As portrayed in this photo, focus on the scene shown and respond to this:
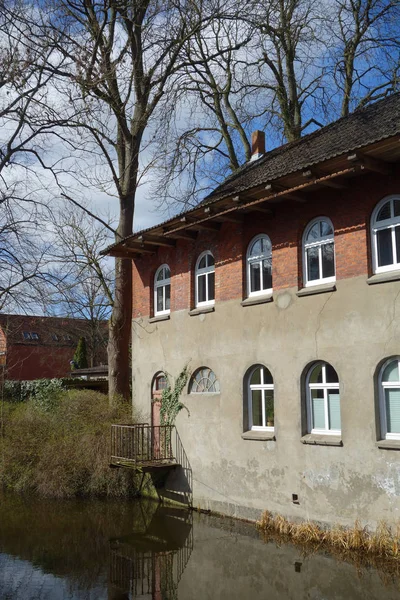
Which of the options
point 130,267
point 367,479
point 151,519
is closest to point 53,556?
point 151,519

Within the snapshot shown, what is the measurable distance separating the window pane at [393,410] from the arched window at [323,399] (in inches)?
44.8

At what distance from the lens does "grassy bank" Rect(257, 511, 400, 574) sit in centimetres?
1014

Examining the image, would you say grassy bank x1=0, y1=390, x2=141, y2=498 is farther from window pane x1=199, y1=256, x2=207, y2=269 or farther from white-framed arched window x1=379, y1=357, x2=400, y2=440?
white-framed arched window x1=379, y1=357, x2=400, y2=440

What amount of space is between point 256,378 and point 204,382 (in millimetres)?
1944

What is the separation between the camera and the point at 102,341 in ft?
146

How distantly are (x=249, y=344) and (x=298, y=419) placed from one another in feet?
7.46

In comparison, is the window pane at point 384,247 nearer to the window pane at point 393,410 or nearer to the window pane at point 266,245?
the window pane at point 393,410

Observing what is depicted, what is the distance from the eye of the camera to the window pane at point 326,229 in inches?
492

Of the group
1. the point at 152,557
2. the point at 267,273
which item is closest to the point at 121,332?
the point at 267,273

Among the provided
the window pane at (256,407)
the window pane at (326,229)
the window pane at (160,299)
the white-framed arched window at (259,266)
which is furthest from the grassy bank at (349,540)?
the window pane at (160,299)

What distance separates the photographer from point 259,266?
14.2 m

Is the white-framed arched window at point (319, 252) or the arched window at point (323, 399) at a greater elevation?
the white-framed arched window at point (319, 252)

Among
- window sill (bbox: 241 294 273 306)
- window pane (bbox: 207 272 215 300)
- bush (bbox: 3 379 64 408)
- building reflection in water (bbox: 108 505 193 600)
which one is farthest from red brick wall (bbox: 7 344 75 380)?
window sill (bbox: 241 294 273 306)

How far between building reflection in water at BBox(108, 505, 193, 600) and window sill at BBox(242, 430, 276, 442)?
237 centimetres
